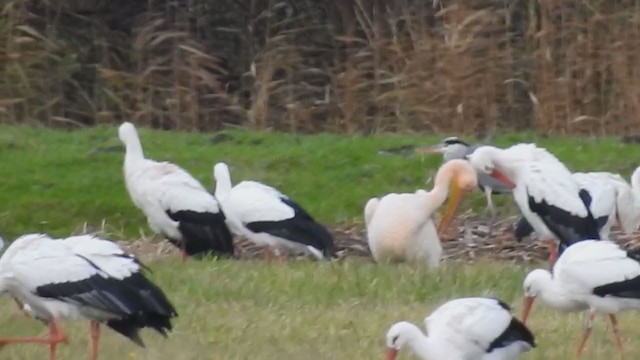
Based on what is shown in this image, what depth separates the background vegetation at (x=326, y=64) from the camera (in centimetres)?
1622

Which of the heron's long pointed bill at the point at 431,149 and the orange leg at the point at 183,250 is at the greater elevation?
the heron's long pointed bill at the point at 431,149

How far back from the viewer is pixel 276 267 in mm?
11008

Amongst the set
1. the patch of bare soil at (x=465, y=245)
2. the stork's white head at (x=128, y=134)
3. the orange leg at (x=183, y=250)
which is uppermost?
the stork's white head at (x=128, y=134)

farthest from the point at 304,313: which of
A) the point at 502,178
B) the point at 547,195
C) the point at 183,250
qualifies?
the point at 183,250

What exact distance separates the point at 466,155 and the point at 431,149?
0.97 metres

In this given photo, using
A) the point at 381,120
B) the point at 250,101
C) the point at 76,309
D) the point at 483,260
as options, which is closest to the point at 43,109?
the point at 250,101

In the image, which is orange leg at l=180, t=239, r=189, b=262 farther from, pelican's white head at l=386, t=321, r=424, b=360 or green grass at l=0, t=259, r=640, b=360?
pelican's white head at l=386, t=321, r=424, b=360

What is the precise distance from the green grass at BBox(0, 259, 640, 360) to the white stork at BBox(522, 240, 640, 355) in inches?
9.4

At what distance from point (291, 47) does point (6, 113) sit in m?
2.90

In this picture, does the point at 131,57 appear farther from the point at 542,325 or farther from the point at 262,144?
the point at 542,325

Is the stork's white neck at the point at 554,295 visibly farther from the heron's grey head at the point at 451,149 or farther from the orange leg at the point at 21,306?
the heron's grey head at the point at 451,149

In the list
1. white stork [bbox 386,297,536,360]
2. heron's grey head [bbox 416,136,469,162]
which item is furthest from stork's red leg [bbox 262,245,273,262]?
white stork [bbox 386,297,536,360]

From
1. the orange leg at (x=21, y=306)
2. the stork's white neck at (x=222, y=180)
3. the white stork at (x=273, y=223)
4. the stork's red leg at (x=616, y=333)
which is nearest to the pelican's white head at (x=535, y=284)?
the stork's red leg at (x=616, y=333)

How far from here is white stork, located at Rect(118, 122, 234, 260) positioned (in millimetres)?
12102
